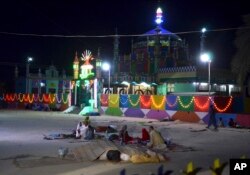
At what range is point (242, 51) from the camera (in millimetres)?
32781

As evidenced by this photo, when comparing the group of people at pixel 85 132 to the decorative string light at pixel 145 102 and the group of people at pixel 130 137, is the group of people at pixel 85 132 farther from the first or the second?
the decorative string light at pixel 145 102

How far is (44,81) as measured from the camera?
242ft

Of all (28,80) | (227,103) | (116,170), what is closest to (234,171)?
(116,170)

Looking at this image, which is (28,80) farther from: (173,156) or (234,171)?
(234,171)

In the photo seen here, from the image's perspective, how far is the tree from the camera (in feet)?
106

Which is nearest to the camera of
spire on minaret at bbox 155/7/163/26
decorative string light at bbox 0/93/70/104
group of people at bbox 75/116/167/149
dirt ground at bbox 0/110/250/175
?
dirt ground at bbox 0/110/250/175

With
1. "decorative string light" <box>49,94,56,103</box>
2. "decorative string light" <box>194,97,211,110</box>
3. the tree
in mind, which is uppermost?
the tree

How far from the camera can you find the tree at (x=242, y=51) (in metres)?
32.4

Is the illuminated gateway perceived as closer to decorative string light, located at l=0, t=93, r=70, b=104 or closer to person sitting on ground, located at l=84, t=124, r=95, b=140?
decorative string light, located at l=0, t=93, r=70, b=104

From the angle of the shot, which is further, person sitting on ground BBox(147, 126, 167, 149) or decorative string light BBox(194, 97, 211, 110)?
decorative string light BBox(194, 97, 211, 110)

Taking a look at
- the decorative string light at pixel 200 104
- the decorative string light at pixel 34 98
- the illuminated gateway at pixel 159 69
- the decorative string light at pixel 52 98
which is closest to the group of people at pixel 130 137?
the decorative string light at pixel 200 104

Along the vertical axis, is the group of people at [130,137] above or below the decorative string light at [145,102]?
below

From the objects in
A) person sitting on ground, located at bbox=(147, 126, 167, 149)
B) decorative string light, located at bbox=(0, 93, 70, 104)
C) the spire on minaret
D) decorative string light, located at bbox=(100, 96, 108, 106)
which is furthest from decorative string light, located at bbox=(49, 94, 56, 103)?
person sitting on ground, located at bbox=(147, 126, 167, 149)

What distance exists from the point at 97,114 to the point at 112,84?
651 inches
